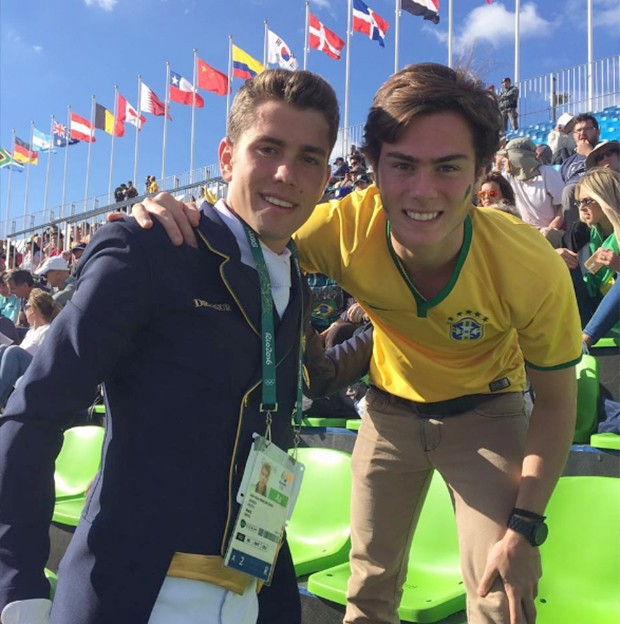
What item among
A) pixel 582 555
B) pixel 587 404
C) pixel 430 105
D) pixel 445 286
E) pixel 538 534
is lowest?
pixel 582 555

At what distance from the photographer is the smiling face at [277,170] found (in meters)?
1.41

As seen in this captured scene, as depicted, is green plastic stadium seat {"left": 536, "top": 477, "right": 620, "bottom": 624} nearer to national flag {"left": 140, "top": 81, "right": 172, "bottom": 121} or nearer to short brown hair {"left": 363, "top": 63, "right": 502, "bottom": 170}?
short brown hair {"left": 363, "top": 63, "right": 502, "bottom": 170}

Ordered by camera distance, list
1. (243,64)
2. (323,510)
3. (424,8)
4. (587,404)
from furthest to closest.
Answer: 1. (243,64)
2. (424,8)
3. (587,404)
4. (323,510)

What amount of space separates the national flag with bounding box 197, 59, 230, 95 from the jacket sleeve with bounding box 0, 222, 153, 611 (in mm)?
25719

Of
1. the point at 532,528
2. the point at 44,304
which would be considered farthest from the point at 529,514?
the point at 44,304

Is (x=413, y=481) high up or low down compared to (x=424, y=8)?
down

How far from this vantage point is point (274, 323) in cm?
135

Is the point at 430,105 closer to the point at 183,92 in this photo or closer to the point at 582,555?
the point at 582,555

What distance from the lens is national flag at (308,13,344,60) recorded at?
2359 centimetres

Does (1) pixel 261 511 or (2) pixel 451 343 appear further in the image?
(2) pixel 451 343

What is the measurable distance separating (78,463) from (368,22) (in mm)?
21359

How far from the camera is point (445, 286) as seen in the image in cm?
179

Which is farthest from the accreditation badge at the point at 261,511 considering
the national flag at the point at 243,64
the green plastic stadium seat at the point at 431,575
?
the national flag at the point at 243,64

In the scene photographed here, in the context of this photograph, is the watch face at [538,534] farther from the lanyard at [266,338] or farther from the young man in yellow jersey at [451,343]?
the lanyard at [266,338]
